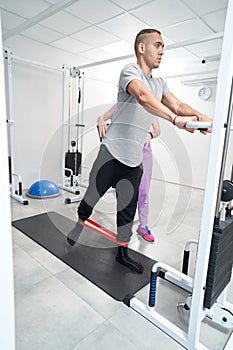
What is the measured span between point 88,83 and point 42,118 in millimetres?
1133

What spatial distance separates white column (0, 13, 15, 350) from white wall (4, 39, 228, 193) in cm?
245

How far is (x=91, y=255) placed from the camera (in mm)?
1896

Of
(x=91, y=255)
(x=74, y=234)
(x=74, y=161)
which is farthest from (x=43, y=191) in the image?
(x=91, y=255)

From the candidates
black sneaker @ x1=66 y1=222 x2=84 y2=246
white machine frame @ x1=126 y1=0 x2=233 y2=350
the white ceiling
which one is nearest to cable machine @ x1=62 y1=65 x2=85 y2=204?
the white ceiling

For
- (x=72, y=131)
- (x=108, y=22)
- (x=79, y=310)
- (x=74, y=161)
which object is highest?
(x=108, y=22)

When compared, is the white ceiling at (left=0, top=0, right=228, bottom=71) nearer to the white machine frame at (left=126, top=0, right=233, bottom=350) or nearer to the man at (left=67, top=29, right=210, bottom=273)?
the man at (left=67, top=29, right=210, bottom=273)

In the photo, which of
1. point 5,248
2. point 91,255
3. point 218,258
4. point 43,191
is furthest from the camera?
point 43,191

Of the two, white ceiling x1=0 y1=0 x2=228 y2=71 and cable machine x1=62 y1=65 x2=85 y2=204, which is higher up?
white ceiling x1=0 y1=0 x2=228 y2=71

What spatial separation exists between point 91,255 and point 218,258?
1120 mm

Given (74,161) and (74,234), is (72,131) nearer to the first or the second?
(74,161)

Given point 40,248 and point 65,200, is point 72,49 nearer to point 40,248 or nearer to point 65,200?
point 65,200

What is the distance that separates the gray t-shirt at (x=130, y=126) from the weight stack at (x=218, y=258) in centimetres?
72

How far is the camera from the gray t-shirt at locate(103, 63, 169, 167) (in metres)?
1.47

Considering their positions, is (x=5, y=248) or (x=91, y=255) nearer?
(x=5, y=248)
